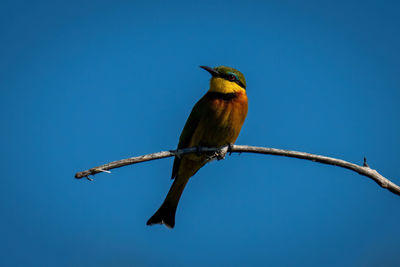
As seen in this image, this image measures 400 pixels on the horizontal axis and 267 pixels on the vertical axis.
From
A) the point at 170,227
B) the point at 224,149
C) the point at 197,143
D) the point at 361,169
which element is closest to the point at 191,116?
the point at 197,143

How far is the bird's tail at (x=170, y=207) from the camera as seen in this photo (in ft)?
14.0

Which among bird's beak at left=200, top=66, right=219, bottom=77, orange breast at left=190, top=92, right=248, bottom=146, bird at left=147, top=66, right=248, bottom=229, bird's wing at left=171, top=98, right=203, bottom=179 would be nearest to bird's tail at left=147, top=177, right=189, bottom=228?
bird at left=147, top=66, right=248, bottom=229

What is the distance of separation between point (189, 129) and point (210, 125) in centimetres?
31

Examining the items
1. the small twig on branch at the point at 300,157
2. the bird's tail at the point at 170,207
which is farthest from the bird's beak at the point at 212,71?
the small twig on branch at the point at 300,157

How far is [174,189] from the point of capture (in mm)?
4398

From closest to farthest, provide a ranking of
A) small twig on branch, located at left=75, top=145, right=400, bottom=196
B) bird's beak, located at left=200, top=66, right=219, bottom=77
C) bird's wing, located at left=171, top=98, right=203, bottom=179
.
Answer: small twig on branch, located at left=75, top=145, right=400, bottom=196 < bird's wing, located at left=171, top=98, right=203, bottom=179 < bird's beak, located at left=200, top=66, right=219, bottom=77

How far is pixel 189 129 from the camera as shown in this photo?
4.26 meters

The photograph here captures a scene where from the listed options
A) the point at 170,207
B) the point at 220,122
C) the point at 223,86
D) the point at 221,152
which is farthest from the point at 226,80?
the point at 170,207

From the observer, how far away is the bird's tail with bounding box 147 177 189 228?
4273 millimetres

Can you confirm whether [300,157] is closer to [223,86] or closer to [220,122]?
[220,122]

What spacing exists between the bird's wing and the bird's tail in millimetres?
112

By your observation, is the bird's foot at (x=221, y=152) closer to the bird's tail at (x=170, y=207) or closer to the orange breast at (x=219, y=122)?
the orange breast at (x=219, y=122)

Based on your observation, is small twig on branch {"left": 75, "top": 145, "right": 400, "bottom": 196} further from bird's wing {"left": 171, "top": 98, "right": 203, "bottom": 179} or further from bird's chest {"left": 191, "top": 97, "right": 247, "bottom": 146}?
bird's wing {"left": 171, "top": 98, "right": 203, "bottom": 179}

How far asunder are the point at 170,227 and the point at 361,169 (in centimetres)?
236
